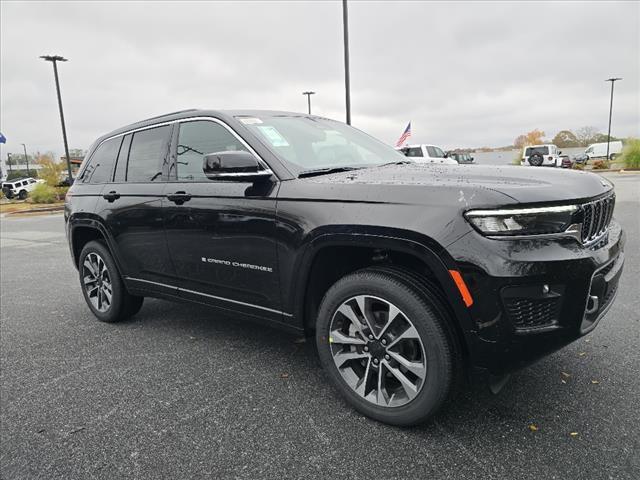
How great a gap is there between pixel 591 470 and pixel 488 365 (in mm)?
606

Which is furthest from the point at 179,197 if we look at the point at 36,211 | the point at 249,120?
the point at 36,211

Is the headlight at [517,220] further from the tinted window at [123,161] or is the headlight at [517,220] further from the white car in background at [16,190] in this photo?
the white car in background at [16,190]

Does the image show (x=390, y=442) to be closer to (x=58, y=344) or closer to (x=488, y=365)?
(x=488, y=365)

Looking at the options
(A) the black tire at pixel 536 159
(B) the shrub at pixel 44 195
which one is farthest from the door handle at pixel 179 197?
(A) the black tire at pixel 536 159

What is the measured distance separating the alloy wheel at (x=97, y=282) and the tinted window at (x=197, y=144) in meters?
1.47

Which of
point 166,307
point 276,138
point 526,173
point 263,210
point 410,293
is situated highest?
point 276,138

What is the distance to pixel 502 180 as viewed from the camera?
2.23 meters

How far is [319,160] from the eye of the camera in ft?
9.95

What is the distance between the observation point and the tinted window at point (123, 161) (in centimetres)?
398


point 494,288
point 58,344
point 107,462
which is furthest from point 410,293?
point 58,344

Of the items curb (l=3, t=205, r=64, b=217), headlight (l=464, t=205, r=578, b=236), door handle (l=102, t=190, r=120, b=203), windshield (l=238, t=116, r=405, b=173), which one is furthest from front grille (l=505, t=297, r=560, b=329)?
curb (l=3, t=205, r=64, b=217)

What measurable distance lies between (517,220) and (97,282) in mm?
3854

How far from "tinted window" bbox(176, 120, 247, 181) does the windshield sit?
180 mm

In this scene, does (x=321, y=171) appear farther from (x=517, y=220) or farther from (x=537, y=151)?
(x=537, y=151)
